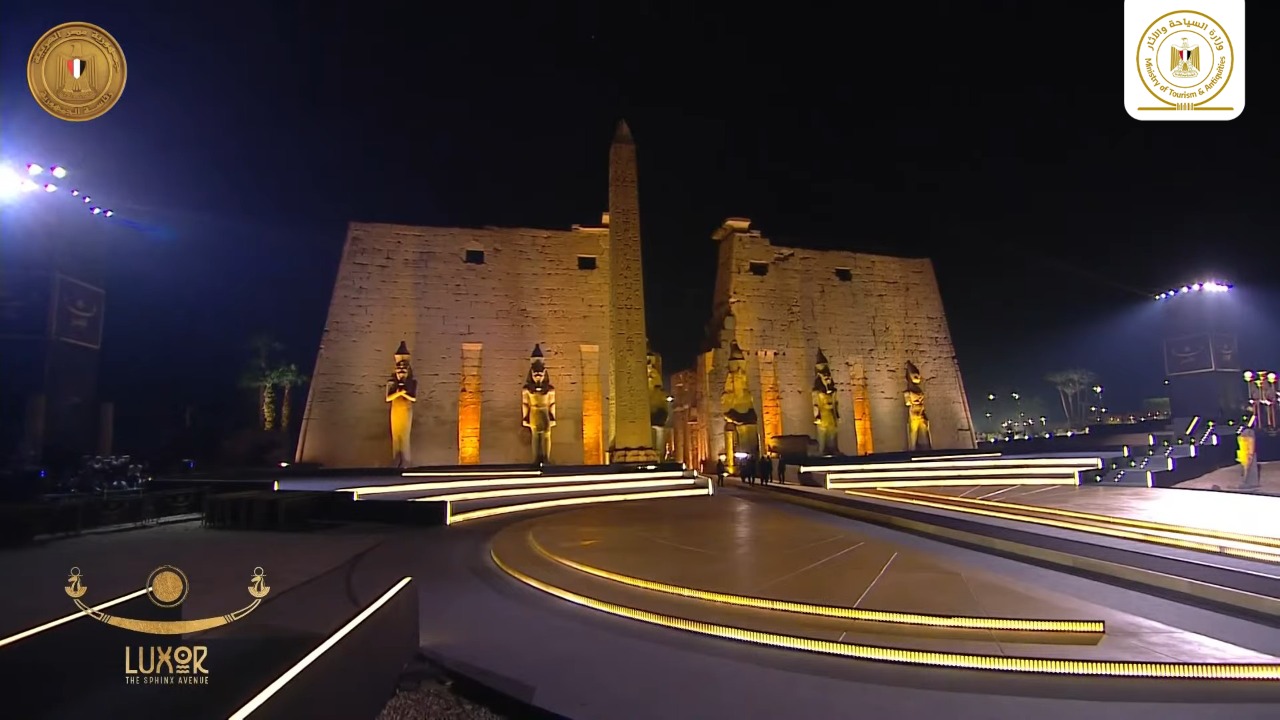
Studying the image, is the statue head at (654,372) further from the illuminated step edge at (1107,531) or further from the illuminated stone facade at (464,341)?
the illuminated step edge at (1107,531)

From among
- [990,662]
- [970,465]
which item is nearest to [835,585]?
[990,662]

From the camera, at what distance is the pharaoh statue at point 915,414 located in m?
21.5

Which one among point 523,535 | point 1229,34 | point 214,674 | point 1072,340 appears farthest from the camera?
point 1072,340

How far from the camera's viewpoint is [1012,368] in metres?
32.5

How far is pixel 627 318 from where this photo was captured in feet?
49.8

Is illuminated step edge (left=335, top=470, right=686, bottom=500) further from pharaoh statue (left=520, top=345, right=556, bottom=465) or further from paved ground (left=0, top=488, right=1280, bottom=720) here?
paved ground (left=0, top=488, right=1280, bottom=720)

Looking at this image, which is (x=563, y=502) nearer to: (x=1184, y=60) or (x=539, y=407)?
(x=539, y=407)

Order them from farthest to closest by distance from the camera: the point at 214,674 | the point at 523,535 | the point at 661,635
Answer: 1. the point at 523,535
2. the point at 661,635
3. the point at 214,674

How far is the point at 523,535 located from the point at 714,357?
1471 centimetres

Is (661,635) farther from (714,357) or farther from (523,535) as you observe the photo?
(714,357)

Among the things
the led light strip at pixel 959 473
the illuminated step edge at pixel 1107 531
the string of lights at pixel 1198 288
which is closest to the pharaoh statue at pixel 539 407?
the led light strip at pixel 959 473

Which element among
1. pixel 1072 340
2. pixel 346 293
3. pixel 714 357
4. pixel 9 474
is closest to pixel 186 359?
pixel 346 293

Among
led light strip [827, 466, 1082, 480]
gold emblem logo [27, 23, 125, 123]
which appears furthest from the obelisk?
gold emblem logo [27, 23, 125, 123]

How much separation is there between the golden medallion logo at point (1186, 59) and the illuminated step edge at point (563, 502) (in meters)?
8.21
